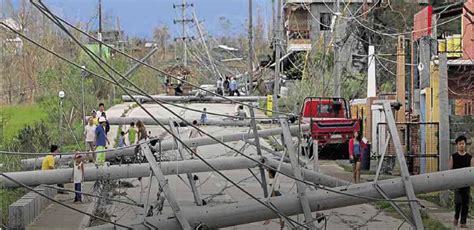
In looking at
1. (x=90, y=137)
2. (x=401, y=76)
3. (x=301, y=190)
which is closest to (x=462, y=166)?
(x=301, y=190)

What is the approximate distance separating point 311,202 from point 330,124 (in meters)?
19.6

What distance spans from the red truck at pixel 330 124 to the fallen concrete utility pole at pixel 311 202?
1640 cm

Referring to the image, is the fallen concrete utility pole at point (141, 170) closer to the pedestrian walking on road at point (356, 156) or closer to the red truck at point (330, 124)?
the pedestrian walking on road at point (356, 156)

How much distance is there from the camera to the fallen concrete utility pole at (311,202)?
12164mm

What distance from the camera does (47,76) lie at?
3722 centimetres

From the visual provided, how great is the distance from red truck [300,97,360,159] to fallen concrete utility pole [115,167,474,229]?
16.4 meters

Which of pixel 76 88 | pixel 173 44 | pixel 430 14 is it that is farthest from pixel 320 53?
pixel 173 44

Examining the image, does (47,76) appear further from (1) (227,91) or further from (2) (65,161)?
(1) (227,91)

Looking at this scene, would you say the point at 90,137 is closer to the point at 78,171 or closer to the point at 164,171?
the point at 78,171

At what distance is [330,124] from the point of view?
32.0 m

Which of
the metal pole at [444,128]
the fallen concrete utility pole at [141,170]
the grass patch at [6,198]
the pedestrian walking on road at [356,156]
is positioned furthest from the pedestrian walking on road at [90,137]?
the metal pole at [444,128]

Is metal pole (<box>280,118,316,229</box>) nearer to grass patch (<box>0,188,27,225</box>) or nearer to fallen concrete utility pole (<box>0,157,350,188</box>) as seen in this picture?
fallen concrete utility pole (<box>0,157,350,188</box>)

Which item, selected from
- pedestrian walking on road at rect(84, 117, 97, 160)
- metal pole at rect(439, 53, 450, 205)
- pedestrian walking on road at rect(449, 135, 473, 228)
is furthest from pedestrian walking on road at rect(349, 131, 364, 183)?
pedestrian walking on road at rect(449, 135, 473, 228)

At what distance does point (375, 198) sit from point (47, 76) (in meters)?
26.9
